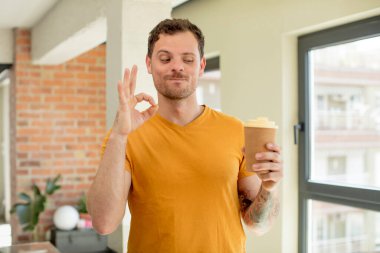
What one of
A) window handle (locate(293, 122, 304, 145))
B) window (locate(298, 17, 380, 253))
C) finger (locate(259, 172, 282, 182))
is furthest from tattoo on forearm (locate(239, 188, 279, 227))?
window handle (locate(293, 122, 304, 145))

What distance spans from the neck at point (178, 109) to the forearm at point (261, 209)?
0.30m

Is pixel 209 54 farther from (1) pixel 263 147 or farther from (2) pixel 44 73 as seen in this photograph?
(1) pixel 263 147

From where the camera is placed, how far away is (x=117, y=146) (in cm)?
137

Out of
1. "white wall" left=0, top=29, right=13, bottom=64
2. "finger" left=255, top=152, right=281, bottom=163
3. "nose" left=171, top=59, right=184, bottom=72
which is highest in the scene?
"white wall" left=0, top=29, right=13, bottom=64

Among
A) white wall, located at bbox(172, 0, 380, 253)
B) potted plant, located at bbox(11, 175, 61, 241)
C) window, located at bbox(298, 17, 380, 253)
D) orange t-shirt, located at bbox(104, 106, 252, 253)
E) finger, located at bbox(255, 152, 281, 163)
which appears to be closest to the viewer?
finger, located at bbox(255, 152, 281, 163)

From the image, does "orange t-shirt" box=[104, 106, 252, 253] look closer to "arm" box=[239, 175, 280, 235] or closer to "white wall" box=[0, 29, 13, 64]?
"arm" box=[239, 175, 280, 235]

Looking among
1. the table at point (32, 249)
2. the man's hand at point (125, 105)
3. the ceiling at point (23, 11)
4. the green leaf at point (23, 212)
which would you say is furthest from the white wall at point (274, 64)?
the green leaf at point (23, 212)

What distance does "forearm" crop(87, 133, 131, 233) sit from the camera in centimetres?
137

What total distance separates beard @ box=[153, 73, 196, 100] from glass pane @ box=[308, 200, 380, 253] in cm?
176

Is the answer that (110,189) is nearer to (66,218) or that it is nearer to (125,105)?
(125,105)

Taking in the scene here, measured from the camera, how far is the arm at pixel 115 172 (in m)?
1.36

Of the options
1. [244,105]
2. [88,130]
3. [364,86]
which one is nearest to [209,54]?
[244,105]

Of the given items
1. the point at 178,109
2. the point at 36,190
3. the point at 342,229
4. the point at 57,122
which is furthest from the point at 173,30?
the point at 57,122

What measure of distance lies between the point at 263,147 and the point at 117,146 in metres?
0.39
